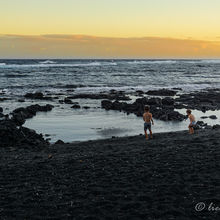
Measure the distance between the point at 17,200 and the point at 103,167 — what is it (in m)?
2.60

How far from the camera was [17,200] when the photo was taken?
22.4 feet

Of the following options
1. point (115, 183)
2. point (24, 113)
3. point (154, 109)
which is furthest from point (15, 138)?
point (154, 109)

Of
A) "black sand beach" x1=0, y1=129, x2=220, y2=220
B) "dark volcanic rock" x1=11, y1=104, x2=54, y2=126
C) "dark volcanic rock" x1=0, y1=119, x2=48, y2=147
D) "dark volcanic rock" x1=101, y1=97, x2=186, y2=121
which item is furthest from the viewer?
"dark volcanic rock" x1=101, y1=97, x2=186, y2=121

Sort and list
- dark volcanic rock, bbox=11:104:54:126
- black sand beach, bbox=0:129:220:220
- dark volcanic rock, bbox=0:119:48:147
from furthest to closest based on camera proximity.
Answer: dark volcanic rock, bbox=11:104:54:126
dark volcanic rock, bbox=0:119:48:147
black sand beach, bbox=0:129:220:220

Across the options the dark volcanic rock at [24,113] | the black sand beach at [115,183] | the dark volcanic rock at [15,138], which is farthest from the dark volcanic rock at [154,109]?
the dark volcanic rock at [15,138]

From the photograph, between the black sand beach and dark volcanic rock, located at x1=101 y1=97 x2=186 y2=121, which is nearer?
the black sand beach

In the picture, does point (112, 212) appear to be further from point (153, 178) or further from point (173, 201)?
point (153, 178)

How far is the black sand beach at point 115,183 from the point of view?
617 centimetres

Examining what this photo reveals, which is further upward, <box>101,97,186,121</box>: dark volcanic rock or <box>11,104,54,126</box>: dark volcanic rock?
<box>101,97,186,121</box>: dark volcanic rock

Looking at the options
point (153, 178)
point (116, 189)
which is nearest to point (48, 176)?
point (116, 189)

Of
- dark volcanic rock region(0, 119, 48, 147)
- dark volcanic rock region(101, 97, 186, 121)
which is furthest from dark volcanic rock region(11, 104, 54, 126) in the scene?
dark volcanic rock region(101, 97, 186, 121)

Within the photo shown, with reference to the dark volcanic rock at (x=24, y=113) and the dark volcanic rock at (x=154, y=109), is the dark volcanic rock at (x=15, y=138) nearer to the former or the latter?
the dark volcanic rock at (x=24, y=113)

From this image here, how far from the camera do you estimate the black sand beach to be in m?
6.17

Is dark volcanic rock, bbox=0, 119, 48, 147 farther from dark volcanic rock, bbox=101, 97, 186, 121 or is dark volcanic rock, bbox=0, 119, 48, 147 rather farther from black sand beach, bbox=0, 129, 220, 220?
dark volcanic rock, bbox=101, 97, 186, 121
